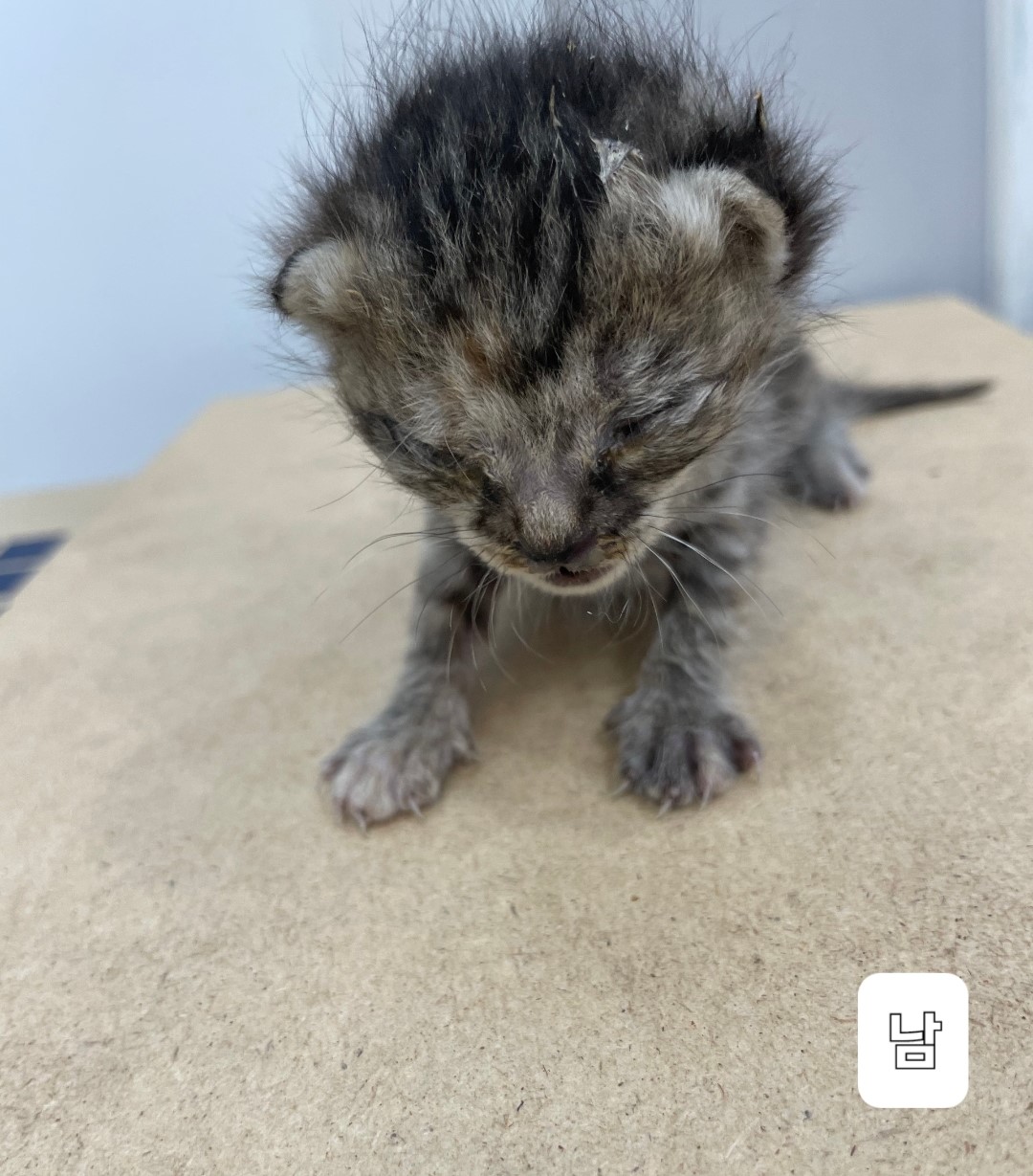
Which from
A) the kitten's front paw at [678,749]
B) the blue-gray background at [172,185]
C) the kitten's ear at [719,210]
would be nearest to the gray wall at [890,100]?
the blue-gray background at [172,185]

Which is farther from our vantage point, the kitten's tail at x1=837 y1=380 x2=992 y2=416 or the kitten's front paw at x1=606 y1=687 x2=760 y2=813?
the kitten's tail at x1=837 y1=380 x2=992 y2=416

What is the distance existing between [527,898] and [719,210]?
0.65m

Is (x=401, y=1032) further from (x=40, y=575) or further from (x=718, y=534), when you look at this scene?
(x=40, y=575)

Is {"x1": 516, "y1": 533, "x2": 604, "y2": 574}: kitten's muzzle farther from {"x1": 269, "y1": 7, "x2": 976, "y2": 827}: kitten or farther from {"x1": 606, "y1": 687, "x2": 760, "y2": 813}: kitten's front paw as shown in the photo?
{"x1": 606, "y1": 687, "x2": 760, "y2": 813}: kitten's front paw

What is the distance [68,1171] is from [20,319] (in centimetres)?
210

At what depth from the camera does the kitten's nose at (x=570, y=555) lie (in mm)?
797

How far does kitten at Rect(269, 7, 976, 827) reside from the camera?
764 millimetres

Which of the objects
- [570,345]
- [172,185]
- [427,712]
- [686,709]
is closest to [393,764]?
[427,712]

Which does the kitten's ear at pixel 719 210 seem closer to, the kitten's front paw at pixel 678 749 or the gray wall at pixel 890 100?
the gray wall at pixel 890 100

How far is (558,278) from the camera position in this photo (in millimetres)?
752

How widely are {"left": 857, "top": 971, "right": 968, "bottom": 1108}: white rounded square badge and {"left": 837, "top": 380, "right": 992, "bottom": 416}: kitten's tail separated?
1.24 meters

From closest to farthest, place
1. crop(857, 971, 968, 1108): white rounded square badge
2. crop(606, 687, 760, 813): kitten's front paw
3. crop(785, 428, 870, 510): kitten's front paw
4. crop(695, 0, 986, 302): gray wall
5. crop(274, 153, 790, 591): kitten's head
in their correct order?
crop(857, 971, 968, 1108): white rounded square badge → crop(274, 153, 790, 591): kitten's head → crop(606, 687, 760, 813): kitten's front paw → crop(695, 0, 986, 302): gray wall → crop(785, 428, 870, 510): kitten's front paw

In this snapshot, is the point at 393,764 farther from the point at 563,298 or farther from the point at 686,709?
the point at 563,298

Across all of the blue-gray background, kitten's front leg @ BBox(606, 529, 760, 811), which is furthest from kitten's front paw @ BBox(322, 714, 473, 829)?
the blue-gray background
